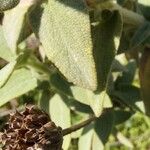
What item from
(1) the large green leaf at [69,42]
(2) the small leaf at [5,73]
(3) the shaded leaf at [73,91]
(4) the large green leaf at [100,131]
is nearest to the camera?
(1) the large green leaf at [69,42]

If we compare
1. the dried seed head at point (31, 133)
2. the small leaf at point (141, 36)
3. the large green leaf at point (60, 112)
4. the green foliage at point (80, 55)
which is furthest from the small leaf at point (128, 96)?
the dried seed head at point (31, 133)

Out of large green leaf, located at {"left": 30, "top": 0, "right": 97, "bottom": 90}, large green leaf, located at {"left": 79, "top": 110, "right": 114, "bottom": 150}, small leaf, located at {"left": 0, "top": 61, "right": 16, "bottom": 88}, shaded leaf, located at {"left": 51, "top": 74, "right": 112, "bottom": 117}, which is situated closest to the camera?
large green leaf, located at {"left": 30, "top": 0, "right": 97, "bottom": 90}

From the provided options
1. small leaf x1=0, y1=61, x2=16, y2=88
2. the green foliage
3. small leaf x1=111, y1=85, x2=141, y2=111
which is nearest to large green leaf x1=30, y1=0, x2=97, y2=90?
the green foliage

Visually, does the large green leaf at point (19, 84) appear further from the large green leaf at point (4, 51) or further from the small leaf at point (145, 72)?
the small leaf at point (145, 72)

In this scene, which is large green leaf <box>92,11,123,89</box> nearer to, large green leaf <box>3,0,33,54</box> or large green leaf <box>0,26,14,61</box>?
large green leaf <box>3,0,33,54</box>

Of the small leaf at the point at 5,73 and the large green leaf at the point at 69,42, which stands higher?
the large green leaf at the point at 69,42

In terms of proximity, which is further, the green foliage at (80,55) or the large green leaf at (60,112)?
the large green leaf at (60,112)

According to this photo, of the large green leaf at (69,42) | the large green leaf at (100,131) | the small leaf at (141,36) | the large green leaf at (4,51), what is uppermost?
the large green leaf at (69,42)

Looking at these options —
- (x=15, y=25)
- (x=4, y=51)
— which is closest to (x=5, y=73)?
(x=15, y=25)
